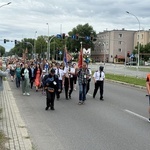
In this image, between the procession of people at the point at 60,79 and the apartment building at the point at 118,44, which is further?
the apartment building at the point at 118,44

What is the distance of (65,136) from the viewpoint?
8.02 m

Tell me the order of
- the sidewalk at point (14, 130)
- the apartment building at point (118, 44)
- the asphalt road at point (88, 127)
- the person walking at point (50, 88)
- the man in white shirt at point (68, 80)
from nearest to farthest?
1. the sidewalk at point (14, 130)
2. the asphalt road at point (88, 127)
3. the person walking at point (50, 88)
4. the man in white shirt at point (68, 80)
5. the apartment building at point (118, 44)

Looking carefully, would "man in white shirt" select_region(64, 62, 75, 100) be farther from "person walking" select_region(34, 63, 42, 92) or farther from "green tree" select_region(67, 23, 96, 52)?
"green tree" select_region(67, 23, 96, 52)

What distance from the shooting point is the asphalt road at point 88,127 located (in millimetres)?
7250

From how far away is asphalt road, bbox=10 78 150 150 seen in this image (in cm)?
725

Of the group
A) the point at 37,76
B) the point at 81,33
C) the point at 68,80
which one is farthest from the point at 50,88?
the point at 81,33

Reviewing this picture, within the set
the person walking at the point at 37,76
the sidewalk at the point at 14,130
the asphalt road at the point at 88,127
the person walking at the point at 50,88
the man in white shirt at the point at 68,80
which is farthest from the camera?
the person walking at the point at 37,76

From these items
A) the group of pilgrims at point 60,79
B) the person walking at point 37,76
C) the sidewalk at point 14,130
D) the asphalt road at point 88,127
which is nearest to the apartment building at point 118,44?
the person walking at point 37,76

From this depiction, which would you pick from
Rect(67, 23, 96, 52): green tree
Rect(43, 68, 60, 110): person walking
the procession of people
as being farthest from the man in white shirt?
Rect(67, 23, 96, 52): green tree

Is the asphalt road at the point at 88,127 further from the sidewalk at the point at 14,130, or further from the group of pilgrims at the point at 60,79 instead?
the group of pilgrims at the point at 60,79

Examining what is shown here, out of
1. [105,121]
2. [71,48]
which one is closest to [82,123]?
[105,121]

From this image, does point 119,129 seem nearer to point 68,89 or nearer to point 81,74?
point 81,74

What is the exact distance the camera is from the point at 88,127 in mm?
9125

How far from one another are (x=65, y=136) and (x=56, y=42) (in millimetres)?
130082
